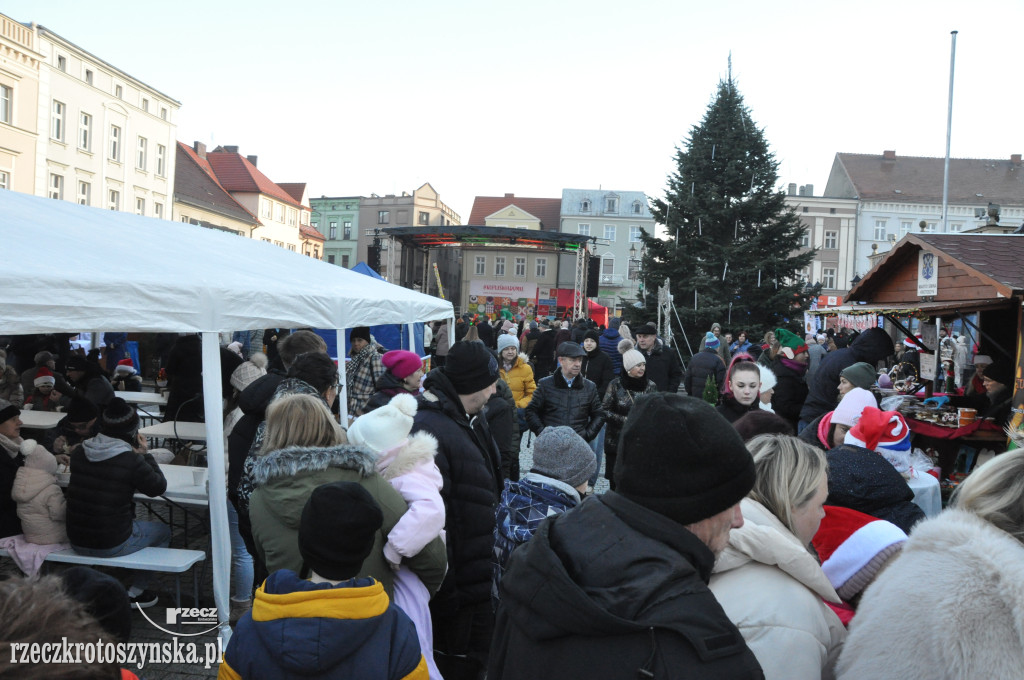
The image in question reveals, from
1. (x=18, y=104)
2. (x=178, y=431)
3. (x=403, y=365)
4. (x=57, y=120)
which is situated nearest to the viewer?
(x=403, y=365)

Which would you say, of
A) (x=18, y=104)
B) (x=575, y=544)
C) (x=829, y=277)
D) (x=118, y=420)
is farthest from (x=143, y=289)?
(x=829, y=277)

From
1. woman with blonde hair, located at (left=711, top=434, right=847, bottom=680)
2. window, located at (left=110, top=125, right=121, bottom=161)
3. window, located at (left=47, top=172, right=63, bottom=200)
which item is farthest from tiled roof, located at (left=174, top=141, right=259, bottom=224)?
woman with blonde hair, located at (left=711, top=434, right=847, bottom=680)

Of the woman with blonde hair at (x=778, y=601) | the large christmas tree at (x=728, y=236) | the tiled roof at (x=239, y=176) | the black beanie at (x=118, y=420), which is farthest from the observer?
the tiled roof at (x=239, y=176)

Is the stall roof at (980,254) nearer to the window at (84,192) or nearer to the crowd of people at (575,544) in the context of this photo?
the crowd of people at (575,544)

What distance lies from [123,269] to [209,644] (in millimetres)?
2404

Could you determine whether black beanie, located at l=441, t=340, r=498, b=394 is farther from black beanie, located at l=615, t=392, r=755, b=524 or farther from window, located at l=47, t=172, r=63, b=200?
window, located at l=47, t=172, r=63, b=200

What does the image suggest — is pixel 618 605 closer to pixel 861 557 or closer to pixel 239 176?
pixel 861 557

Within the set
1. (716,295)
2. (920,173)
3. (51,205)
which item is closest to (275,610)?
(51,205)

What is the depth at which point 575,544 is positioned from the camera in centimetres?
143

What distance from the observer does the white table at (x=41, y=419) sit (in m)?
7.23

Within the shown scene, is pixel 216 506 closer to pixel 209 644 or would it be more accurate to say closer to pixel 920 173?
pixel 209 644

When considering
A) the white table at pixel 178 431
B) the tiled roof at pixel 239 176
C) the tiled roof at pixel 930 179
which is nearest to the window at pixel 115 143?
the tiled roof at pixel 239 176

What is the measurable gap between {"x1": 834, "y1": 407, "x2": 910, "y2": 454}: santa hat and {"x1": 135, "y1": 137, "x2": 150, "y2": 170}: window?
134 feet

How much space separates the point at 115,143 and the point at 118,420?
36.6 m
